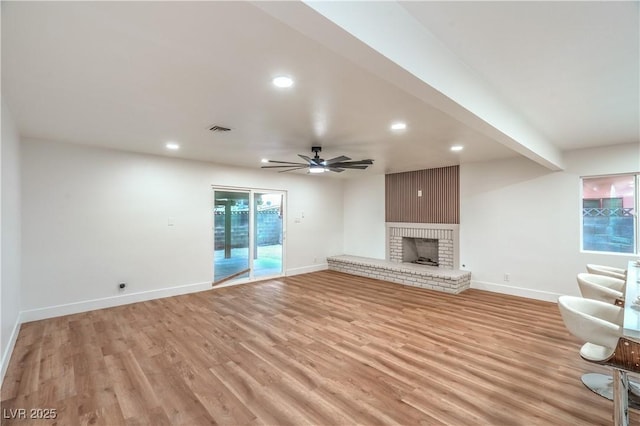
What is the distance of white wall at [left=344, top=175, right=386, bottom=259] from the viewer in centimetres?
764

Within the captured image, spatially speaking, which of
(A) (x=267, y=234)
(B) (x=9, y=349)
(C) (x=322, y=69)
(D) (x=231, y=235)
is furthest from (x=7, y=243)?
(A) (x=267, y=234)

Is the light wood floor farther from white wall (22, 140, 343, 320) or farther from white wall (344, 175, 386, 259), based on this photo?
white wall (344, 175, 386, 259)

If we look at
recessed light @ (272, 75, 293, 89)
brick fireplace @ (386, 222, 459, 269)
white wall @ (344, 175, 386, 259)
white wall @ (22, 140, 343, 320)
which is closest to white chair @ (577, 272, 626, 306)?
brick fireplace @ (386, 222, 459, 269)

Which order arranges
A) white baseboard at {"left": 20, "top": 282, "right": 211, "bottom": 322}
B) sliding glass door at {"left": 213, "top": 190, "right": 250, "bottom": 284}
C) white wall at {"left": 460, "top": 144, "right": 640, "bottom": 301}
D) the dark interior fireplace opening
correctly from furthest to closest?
the dark interior fireplace opening, sliding glass door at {"left": 213, "top": 190, "right": 250, "bottom": 284}, white wall at {"left": 460, "top": 144, "right": 640, "bottom": 301}, white baseboard at {"left": 20, "top": 282, "right": 211, "bottom": 322}

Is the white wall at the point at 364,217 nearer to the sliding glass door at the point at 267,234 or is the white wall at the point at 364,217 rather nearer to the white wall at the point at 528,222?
the white wall at the point at 528,222

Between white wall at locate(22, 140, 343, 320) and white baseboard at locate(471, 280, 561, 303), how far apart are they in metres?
5.15

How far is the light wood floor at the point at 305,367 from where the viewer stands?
2207mm

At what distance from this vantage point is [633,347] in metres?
2.04

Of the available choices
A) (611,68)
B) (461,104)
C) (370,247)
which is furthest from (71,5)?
(370,247)

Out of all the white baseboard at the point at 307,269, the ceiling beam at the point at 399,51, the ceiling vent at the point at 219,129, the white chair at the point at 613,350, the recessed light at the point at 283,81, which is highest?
the ceiling vent at the point at 219,129

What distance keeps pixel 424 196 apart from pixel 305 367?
5.03 metres

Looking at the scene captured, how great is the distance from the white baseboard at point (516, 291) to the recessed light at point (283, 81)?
5.45 metres

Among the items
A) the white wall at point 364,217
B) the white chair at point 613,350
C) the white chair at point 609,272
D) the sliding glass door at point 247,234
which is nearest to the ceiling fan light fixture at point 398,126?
the white chair at point 613,350

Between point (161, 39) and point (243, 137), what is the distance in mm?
2240
